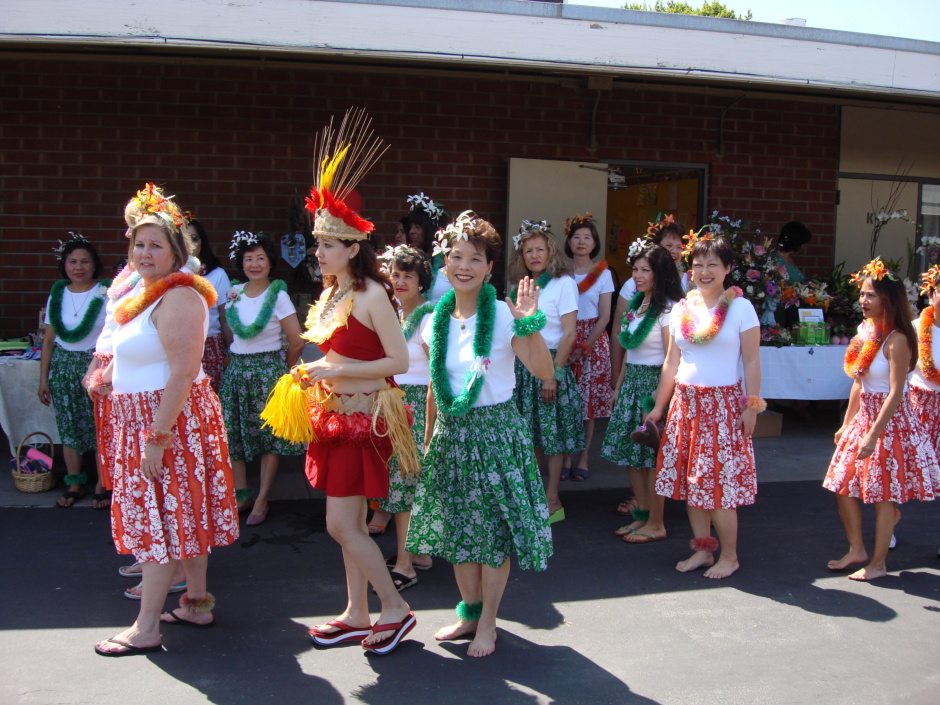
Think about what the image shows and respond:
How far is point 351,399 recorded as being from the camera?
3.56m

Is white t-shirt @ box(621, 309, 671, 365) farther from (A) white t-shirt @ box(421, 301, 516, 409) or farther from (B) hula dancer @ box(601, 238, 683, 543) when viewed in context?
(A) white t-shirt @ box(421, 301, 516, 409)

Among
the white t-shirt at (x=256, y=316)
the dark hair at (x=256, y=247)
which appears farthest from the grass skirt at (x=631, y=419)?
the dark hair at (x=256, y=247)

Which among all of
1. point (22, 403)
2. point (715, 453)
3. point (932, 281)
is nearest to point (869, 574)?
point (715, 453)

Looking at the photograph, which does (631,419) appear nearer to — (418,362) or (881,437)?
(881,437)

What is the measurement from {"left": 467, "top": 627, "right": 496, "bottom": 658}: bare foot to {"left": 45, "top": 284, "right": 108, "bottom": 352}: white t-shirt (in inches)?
139

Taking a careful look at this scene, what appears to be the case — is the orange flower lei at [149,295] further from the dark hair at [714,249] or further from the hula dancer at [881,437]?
the hula dancer at [881,437]

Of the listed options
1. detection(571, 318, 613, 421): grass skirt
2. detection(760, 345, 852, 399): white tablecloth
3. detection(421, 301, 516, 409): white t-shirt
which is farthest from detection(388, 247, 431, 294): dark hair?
detection(760, 345, 852, 399): white tablecloth

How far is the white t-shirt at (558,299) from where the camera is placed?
5.34m

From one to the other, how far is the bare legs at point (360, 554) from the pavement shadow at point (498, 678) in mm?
179

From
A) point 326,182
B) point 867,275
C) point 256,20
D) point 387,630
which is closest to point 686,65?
point 867,275

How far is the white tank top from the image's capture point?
11.7 ft

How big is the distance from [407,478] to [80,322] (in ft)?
9.32

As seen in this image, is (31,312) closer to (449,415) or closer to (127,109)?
(127,109)

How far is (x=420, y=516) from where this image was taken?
3641 mm
